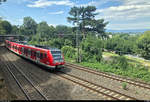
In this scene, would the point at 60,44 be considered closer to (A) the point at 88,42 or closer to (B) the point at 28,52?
(A) the point at 88,42

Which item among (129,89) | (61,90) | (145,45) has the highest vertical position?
(145,45)

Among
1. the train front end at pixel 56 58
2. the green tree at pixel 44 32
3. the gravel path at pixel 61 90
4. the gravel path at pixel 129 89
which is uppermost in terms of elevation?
the green tree at pixel 44 32

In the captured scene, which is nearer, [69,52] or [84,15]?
[69,52]

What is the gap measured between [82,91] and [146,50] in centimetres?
4793

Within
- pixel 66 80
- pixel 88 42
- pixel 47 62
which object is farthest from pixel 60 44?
pixel 66 80

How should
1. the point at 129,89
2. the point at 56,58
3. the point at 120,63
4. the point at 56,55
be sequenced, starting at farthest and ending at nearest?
the point at 120,63, the point at 56,55, the point at 56,58, the point at 129,89

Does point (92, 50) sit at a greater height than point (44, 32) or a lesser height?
lesser

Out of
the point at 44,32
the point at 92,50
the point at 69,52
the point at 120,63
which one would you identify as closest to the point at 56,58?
the point at 120,63

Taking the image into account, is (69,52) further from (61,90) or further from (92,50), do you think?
(61,90)

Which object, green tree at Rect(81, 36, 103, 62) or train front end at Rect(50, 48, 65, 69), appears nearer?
train front end at Rect(50, 48, 65, 69)

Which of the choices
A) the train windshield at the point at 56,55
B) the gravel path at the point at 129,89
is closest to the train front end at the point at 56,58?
the train windshield at the point at 56,55

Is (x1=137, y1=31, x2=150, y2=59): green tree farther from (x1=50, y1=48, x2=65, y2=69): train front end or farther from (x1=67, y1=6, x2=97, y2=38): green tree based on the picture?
(x1=50, y1=48, x2=65, y2=69): train front end

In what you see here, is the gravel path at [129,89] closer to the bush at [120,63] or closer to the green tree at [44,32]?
the bush at [120,63]

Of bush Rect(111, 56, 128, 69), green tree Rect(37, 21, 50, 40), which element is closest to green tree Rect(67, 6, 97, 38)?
green tree Rect(37, 21, 50, 40)
